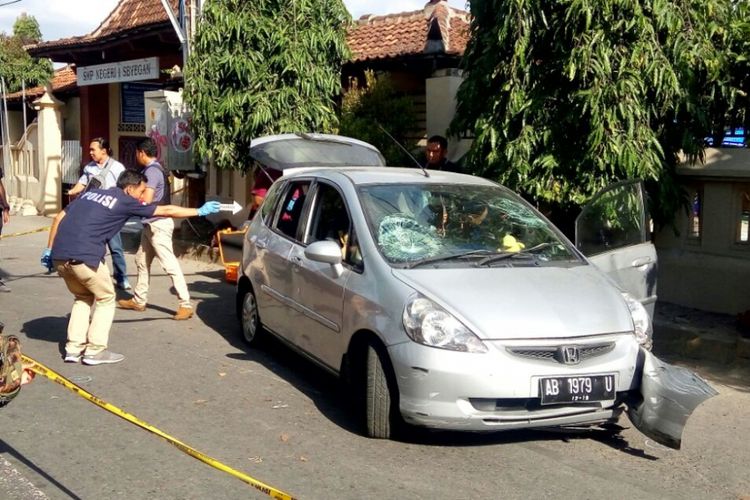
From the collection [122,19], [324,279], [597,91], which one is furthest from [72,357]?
[122,19]

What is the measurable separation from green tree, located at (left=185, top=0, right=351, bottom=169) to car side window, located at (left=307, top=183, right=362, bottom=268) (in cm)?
565

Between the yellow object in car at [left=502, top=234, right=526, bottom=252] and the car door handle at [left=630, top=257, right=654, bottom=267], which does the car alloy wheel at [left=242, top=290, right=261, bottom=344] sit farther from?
the car door handle at [left=630, top=257, right=654, bottom=267]

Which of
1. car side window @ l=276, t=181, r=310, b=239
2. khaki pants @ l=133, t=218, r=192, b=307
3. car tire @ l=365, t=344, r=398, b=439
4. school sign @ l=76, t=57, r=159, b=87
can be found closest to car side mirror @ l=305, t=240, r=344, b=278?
car tire @ l=365, t=344, r=398, b=439

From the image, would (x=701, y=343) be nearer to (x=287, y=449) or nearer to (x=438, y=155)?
(x=438, y=155)

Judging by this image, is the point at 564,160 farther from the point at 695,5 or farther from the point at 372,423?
the point at 372,423

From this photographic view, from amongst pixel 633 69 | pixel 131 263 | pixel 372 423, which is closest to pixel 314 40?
pixel 131 263

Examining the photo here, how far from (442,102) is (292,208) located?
5805 millimetres

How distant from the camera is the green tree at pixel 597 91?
7.84 metres

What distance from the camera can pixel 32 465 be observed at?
5.00 metres

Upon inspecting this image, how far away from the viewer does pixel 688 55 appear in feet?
26.2

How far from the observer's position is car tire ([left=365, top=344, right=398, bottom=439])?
5.27 meters

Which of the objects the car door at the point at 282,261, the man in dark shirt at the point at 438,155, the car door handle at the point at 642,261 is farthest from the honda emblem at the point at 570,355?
the man in dark shirt at the point at 438,155

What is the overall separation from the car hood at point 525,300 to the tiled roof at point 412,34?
8.12 meters

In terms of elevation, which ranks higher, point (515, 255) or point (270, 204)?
point (270, 204)
